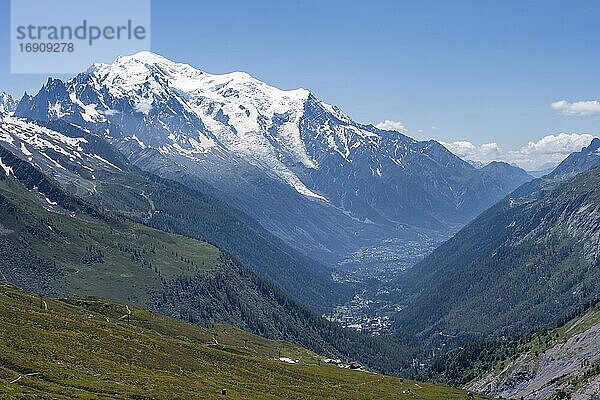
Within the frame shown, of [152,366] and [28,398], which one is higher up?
[28,398]

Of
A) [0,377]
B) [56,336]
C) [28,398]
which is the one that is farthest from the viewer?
[56,336]

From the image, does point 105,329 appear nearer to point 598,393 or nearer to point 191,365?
point 191,365

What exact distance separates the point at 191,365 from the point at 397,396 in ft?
214

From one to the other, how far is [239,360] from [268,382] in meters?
24.3

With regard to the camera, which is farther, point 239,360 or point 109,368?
point 239,360

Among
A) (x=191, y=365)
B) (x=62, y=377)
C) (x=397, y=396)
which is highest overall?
(x=62, y=377)

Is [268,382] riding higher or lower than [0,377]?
lower

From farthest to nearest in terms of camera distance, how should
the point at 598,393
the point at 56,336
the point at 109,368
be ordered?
the point at 598,393
the point at 56,336
the point at 109,368

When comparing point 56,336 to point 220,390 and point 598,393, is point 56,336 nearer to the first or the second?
point 220,390

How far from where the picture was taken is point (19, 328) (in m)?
139

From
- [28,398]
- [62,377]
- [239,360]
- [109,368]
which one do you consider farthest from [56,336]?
[239,360]

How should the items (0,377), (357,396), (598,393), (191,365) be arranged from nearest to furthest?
(0,377) → (191,365) → (357,396) → (598,393)

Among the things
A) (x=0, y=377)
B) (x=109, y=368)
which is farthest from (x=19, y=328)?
(x=0, y=377)

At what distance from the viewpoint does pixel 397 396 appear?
198 meters
